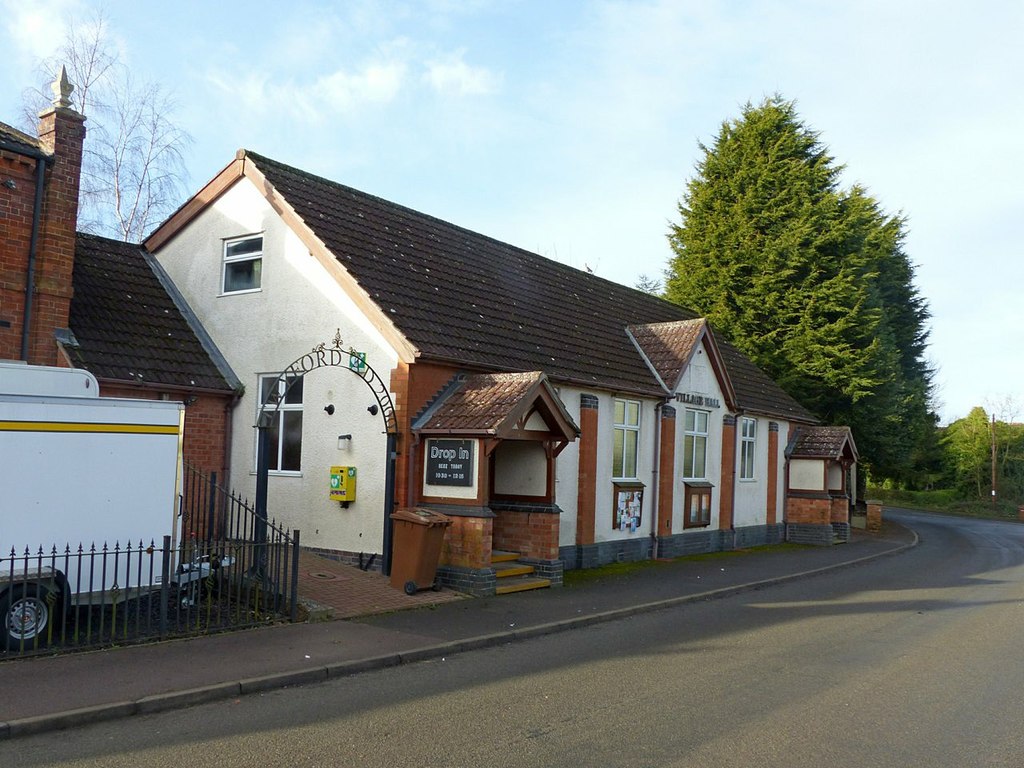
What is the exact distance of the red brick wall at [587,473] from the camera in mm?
16609

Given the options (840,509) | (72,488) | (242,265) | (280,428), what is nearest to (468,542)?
(280,428)

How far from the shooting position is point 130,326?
15.7 meters

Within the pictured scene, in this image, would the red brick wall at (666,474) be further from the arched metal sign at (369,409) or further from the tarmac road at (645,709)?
the arched metal sign at (369,409)

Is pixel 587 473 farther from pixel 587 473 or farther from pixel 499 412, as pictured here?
pixel 499 412

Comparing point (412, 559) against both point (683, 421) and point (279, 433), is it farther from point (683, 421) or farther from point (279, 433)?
point (683, 421)

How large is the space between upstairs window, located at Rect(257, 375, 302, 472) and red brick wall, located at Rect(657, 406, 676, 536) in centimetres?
782

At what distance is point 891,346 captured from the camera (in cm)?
3650

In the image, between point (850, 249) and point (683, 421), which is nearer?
point (683, 421)

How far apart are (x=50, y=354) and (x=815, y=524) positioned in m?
20.5

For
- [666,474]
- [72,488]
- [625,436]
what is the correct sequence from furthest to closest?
[666,474] → [625,436] → [72,488]

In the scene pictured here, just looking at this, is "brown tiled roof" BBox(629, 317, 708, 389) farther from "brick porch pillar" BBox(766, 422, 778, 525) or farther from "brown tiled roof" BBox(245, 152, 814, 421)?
"brick porch pillar" BBox(766, 422, 778, 525)

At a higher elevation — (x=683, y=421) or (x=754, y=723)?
(x=683, y=421)

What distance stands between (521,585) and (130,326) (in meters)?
8.28

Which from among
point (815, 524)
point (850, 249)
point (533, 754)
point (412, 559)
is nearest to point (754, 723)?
point (533, 754)
